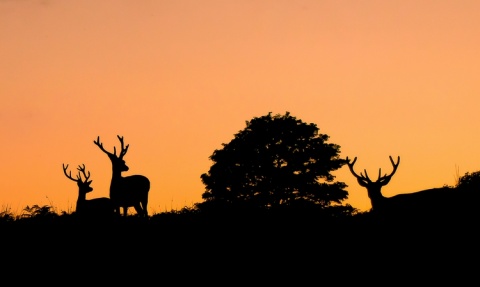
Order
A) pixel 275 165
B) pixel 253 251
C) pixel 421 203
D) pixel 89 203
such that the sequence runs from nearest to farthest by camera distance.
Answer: pixel 253 251 < pixel 421 203 < pixel 89 203 < pixel 275 165

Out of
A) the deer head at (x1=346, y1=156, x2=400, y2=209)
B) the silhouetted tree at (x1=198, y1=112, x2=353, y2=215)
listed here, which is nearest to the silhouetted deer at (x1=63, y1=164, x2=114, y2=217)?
the deer head at (x1=346, y1=156, x2=400, y2=209)

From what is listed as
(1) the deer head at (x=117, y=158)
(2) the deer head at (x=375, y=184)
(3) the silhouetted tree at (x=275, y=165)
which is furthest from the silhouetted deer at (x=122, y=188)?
(3) the silhouetted tree at (x=275, y=165)

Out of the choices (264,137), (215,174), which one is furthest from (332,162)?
(215,174)

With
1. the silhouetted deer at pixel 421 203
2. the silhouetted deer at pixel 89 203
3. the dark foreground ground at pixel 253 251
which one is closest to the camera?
the dark foreground ground at pixel 253 251

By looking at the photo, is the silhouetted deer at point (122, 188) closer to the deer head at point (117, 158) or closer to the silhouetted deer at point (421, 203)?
the deer head at point (117, 158)

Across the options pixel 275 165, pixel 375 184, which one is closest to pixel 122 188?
pixel 375 184

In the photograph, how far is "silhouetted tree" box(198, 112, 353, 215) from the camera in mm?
39969

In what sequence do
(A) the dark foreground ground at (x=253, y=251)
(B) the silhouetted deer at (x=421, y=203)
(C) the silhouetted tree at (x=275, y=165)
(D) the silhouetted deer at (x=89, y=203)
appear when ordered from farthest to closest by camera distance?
(C) the silhouetted tree at (x=275, y=165) < (D) the silhouetted deer at (x=89, y=203) < (B) the silhouetted deer at (x=421, y=203) < (A) the dark foreground ground at (x=253, y=251)

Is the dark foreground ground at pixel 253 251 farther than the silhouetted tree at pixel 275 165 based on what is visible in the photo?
No

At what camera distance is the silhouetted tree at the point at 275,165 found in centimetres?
3997

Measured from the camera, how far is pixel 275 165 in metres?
41.1

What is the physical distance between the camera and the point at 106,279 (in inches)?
452

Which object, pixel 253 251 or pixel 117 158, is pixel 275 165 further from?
pixel 253 251

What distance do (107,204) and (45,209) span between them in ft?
7.26
